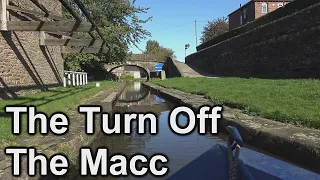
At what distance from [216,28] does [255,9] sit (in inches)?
426

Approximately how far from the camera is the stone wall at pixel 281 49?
15047 mm

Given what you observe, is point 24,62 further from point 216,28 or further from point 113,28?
point 216,28

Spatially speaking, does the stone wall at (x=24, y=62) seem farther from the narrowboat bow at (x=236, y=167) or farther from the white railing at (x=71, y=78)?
the narrowboat bow at (x=236, y=167)

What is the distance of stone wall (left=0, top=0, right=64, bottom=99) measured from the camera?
36.7ft

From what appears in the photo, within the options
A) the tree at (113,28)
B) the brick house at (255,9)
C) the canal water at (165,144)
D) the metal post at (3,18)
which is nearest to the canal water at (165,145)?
the canal water at (165,144)

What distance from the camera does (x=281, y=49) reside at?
59.7 ft

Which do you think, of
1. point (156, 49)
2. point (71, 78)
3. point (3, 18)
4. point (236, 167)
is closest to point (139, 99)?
point (71, 78)

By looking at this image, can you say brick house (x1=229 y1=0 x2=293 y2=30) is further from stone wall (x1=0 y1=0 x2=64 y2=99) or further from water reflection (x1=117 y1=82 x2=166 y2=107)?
stone wall (x1=0 y1=0 x2=64 y2=99)

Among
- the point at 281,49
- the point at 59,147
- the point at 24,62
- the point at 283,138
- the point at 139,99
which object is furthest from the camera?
the point at 281,49

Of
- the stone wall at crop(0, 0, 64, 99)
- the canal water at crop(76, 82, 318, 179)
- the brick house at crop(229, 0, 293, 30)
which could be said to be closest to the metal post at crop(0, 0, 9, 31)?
the stone wall at crop(0, 0, 64, 99)

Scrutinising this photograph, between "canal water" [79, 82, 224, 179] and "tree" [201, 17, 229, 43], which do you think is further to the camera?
"tree" [201, 17, 229, 43]

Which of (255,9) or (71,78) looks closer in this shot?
(71,78)

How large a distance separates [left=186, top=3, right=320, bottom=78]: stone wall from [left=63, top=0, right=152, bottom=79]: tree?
29.9 ft

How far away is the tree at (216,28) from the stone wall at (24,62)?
40.6m
